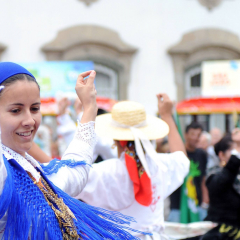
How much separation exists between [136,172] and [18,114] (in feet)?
4.03

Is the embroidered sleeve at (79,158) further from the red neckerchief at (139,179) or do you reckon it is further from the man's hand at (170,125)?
the man's hand at (170,125)

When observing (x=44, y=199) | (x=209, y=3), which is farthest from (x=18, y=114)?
(x=209, y=3)

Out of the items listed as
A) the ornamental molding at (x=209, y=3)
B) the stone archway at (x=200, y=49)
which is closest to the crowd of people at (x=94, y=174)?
the stone archway at (x=200, y=49)

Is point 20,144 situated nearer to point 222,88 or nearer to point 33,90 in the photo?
point 33,90

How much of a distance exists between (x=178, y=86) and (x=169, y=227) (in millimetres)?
5860

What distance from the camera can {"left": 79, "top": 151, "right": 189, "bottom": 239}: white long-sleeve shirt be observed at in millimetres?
2361

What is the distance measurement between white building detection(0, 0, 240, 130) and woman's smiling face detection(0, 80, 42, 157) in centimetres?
840

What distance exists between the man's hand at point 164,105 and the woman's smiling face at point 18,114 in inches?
56.3

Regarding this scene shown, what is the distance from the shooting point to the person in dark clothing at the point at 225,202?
317 cm

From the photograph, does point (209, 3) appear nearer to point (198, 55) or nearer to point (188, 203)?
point (198, 55)

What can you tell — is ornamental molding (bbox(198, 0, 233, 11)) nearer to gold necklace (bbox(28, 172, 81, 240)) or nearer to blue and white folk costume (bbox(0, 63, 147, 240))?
blue and white folk costume (bbox(0, 63, 147, 240))

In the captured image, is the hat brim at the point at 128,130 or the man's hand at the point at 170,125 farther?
the man's hand at the point at 170,125

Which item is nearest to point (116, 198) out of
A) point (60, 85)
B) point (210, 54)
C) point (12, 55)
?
point (60, 85)

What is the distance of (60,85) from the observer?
6.64 meters
